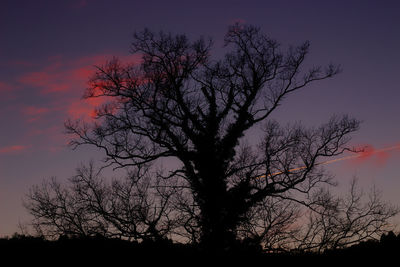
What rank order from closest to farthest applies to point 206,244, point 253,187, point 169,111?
point 206,244
point 253,187
point 169,111

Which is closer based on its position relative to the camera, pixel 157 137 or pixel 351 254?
pixel 351 254

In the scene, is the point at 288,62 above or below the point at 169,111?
above

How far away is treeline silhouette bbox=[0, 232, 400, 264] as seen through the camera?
11.6 metres

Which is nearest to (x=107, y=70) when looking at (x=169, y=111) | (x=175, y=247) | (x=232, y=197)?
(x=169, y=111)

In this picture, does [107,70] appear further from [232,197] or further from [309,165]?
[309,165]

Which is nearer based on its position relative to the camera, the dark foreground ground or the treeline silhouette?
the dark foreground ground

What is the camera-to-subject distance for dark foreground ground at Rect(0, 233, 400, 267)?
11328mm

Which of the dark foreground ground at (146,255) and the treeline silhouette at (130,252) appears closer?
the dark foreground ground at (146,255)

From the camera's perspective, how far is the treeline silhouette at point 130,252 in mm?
11570

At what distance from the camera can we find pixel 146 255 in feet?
40.2

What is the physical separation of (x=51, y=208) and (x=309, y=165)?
12113mm

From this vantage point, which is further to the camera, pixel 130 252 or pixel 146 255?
pixel 130 252

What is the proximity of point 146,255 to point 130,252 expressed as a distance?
540 mm

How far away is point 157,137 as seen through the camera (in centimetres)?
2023
